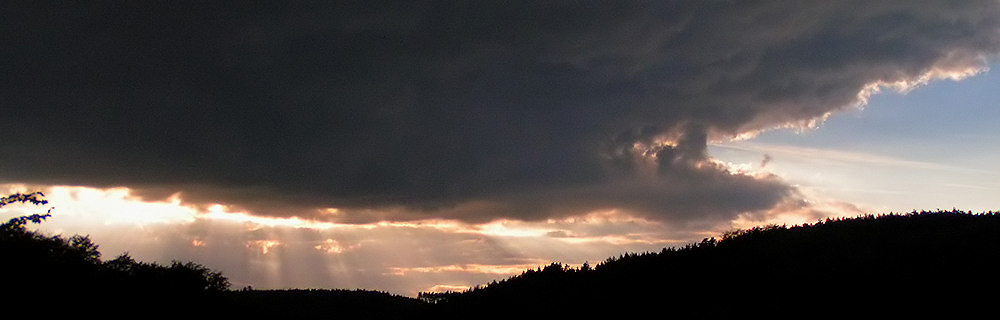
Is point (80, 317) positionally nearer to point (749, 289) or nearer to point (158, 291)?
point (158, 291)

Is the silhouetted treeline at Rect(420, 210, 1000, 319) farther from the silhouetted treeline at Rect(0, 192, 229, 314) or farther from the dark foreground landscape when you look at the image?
the silhouetted treeline at Rect(0, 192, 229, 314)

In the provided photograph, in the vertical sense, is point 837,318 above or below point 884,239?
below

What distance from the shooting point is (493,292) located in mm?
32938

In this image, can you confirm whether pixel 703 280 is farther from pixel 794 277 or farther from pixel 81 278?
→ pixel 81 278

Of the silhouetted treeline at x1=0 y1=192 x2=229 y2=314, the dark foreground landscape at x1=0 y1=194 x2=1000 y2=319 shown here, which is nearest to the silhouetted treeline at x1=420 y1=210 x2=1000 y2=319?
the dark foreground landscape at x1=0 y1=194 x2=1000 y2=319

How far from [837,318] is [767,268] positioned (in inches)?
275

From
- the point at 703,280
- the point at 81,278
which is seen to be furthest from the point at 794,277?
the point at 81,278

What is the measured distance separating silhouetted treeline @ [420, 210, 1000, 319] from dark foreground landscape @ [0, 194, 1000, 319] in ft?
0.17

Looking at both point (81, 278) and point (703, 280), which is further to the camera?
point (81, 278)

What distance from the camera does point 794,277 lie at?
22.5 m

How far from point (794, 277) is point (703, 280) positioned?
402cm

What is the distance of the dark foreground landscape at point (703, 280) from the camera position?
19.1m

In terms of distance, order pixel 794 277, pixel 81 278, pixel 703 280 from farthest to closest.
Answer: pixel 81 278 < pixel 703 280 < pixel 794 277

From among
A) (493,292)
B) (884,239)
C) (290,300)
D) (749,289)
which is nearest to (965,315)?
(749,289)
